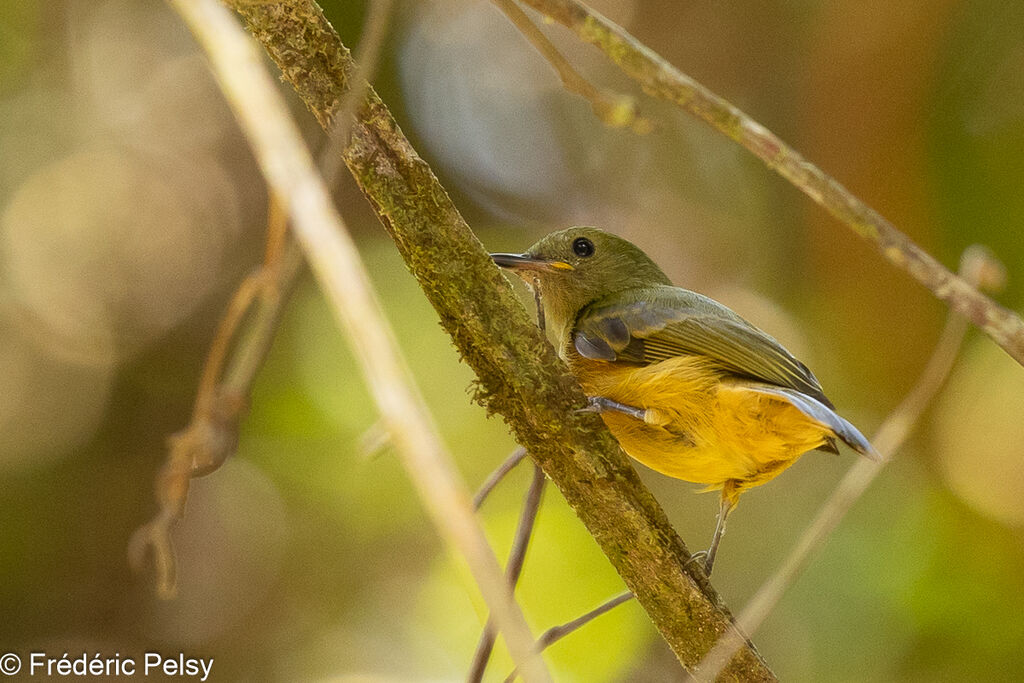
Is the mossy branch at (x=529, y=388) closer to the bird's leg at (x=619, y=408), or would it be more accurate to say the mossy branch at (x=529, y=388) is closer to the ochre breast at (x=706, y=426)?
the bird's leg at (x=619, y=408)

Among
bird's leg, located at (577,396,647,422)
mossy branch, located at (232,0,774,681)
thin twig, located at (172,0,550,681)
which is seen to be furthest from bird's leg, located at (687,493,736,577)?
thin twig, located at (172,0,550,681)

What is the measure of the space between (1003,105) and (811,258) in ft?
4.28

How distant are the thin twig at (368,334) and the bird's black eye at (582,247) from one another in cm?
310

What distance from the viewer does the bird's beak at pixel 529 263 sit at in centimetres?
385

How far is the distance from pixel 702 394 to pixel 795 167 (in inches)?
62.5

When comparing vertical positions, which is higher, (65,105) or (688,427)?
(65,105)

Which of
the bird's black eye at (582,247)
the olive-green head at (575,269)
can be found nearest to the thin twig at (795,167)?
the olive-green head at (575,269)

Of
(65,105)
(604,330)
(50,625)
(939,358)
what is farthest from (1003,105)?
(50,625)

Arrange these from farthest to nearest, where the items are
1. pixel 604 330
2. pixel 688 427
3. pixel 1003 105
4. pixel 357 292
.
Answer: pixel 1003 105, pixel 604 330, pixel 688 427, pixel 357 292

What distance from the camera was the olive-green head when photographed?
12.7 ft

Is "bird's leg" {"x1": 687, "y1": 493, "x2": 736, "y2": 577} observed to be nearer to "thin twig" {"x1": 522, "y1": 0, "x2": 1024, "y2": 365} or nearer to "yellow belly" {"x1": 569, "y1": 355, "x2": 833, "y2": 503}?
"yellow belly" {"x1": 569, "y1": 355, "x2": 833, "y2": 503}

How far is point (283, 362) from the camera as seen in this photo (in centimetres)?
514

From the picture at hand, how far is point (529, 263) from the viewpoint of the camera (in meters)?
3.85

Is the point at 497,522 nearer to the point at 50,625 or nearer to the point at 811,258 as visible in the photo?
the point at 50,625
